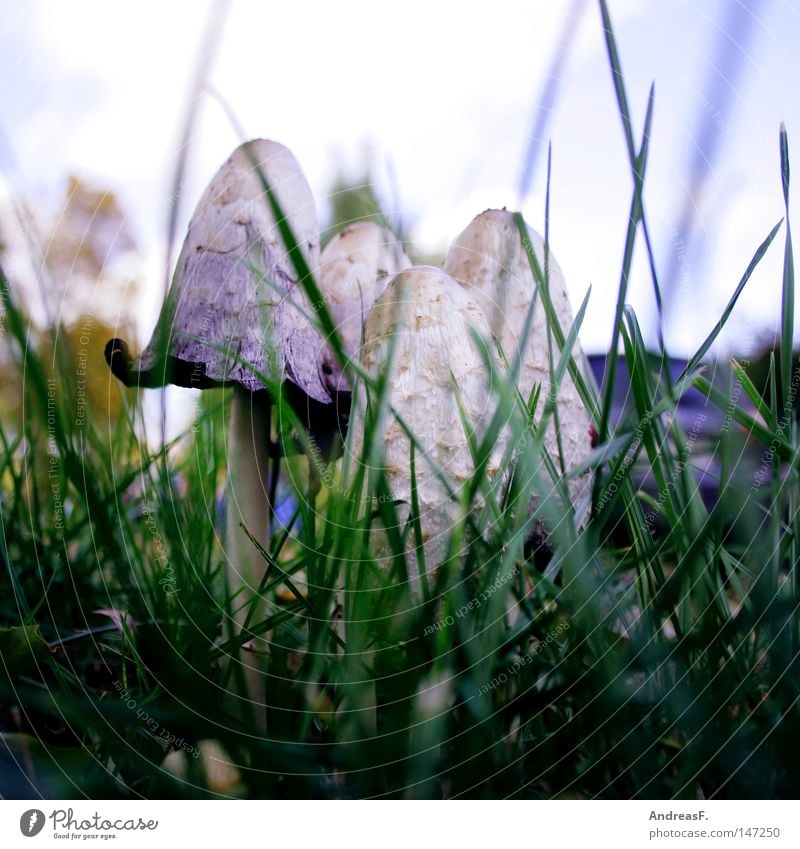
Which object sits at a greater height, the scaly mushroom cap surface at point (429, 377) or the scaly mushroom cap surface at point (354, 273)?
the scaly mushroom cap surface at point (354, 273)

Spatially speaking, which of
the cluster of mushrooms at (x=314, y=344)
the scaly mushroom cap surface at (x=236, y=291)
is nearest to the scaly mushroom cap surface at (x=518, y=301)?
the cluster of mushrooms at (x=314, y=344)

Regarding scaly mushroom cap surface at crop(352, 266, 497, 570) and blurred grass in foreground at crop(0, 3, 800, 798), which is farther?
scaly mushroom cap surface at crop(352, 266, 497, 570)
